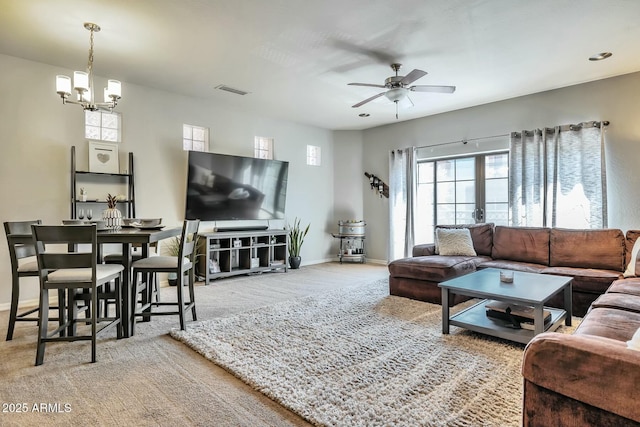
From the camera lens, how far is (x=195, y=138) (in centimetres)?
534

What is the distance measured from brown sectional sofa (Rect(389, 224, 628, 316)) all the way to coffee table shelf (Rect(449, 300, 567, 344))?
674 millimetres

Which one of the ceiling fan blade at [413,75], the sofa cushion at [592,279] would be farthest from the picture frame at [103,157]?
the sofa cushion at [592,279]

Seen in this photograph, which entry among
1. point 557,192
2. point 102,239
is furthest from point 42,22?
point 557,192

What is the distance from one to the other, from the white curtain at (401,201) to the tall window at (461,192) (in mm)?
181

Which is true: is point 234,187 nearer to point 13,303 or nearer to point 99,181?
point 99,181

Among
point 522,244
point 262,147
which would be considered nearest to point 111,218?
point 262,147

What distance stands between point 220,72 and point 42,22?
1.69 metres

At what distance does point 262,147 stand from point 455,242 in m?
3.65

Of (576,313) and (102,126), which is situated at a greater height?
(102,126)

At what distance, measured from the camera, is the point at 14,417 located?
1.73 metres

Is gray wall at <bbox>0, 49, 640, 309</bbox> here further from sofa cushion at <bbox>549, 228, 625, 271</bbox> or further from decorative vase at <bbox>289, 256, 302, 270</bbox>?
sofa cushion at <bbox>549, 228, 625, 271</bbox>

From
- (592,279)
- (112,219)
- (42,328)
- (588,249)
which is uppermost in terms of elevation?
(112,219)

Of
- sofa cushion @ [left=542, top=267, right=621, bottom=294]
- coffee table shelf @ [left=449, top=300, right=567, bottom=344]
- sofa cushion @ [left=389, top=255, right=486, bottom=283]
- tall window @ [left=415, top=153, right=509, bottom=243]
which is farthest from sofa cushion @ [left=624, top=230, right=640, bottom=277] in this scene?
tall window @ [left=415, top=153, right=509, bottom=243]

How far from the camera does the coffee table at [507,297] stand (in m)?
2.48
